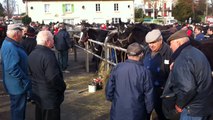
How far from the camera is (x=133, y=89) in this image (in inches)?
161

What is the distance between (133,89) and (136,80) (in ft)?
0.40

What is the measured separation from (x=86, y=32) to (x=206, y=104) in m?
10.6

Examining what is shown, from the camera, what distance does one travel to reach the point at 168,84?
385 cm

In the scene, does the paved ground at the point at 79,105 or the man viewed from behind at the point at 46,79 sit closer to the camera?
the man viewed from behind at the point at 46,79

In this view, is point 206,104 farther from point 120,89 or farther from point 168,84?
point 120,89

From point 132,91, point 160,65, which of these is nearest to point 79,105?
point 160,65

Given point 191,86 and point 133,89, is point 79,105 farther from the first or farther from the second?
point 191,86

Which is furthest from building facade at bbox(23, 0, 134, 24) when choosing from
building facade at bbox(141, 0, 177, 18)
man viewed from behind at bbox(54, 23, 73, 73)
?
man viewed from behind at bbox(54, 23, 73, 73)

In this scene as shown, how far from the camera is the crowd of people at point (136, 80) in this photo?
3.57 meters

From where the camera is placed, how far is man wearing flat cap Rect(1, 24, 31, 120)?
5.18 meters

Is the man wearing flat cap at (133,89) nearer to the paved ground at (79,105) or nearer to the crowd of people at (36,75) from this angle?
the crowd of people at (36,75)

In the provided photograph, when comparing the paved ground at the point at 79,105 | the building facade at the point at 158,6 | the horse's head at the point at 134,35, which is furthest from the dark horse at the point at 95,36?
the building facade at the point at 158,6

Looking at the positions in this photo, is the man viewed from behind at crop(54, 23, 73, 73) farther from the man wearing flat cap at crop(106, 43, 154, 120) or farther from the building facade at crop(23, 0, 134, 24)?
the building facade at crop(23, 0, 134, 24)

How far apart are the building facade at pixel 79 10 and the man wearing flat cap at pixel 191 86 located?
5278 centimetres
